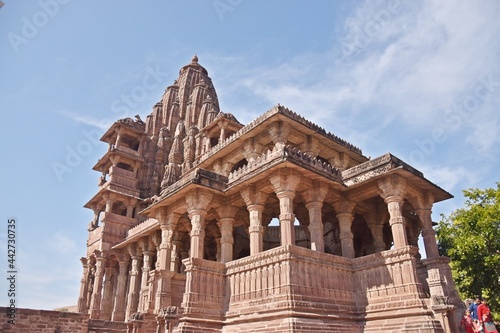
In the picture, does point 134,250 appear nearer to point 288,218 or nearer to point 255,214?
point 255,214

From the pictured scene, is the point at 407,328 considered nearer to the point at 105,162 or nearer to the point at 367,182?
the point at 367,182

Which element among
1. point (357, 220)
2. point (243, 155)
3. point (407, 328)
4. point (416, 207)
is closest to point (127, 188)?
point (243, 155)

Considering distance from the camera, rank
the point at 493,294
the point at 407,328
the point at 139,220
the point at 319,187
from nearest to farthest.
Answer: the point at 407,328 → the point at 319,187 → the point at 493,294 → the point at 139,220

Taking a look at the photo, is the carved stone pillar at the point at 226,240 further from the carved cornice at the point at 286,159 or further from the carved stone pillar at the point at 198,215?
the carved cornice at the point at 286,159

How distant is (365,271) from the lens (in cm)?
1424

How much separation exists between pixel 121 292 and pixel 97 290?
5.29 feet

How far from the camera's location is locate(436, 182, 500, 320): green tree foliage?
20.6 m

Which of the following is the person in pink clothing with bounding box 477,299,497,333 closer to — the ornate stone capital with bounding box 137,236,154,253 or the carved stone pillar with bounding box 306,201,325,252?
the carved stone pillar with bounding box 306,201,325,252

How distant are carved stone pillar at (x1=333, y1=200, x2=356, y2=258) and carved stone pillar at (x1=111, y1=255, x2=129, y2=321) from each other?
1812 centimetres

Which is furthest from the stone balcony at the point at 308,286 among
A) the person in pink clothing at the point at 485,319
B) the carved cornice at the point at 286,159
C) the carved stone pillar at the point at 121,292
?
the carved stone pillar at the point at 121,292

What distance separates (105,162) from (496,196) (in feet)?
94.4

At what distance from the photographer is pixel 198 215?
1581 centimetres

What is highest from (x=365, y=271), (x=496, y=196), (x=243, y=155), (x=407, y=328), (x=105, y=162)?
(x=105, y=162)

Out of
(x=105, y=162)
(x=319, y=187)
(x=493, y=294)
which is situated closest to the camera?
(x=319, y=187)
